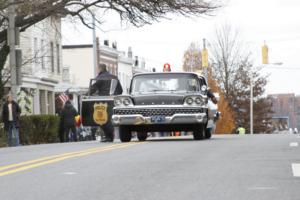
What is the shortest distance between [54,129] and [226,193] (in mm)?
23730

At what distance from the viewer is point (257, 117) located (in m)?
89.4

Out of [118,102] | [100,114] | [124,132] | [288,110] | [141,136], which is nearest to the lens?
[118,102]

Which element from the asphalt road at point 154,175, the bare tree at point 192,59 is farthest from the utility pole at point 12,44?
the bare tree at point 192,59

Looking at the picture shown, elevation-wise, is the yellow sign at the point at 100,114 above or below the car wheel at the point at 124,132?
above

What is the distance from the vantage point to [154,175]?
11039 millimetres

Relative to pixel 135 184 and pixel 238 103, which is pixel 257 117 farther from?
pixel 135 184

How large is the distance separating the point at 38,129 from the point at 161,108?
455 inches

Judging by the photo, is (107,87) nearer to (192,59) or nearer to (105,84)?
(105,84)

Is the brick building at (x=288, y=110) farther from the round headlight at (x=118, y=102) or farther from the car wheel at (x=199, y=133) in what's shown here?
the round headlight at (x=118, y=102)

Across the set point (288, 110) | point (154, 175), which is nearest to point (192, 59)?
point (154, 175)

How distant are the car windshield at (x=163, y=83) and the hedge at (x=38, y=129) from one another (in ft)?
30.7

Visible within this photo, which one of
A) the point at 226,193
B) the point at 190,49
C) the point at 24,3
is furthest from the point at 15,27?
the point at 190,49

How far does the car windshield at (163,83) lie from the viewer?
21438 mm

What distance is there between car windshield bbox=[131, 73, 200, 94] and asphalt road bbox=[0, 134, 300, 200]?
567cm
